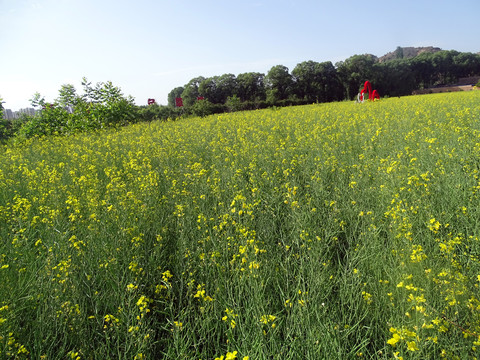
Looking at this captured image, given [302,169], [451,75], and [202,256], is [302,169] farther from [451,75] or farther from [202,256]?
[451,75]

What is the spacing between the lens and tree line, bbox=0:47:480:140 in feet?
36.7

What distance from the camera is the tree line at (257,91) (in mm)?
11172

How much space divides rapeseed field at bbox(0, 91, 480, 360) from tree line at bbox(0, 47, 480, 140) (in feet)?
26.0

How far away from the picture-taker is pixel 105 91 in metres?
11.7

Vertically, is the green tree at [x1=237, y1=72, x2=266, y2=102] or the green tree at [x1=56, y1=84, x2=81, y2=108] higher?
the green tree at [x1=237, y1=72, x2=266, y2=102]

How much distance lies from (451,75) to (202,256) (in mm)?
95589

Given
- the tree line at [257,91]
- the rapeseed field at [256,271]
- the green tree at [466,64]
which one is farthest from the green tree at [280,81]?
the green tree at [466,64]

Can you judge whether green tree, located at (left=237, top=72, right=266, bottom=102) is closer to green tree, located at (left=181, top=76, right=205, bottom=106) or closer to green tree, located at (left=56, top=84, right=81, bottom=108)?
green tree, located at (left=181, top=76, right=205, bottom=106)

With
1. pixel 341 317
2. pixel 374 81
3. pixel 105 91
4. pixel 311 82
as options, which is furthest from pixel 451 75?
pixel 341 317

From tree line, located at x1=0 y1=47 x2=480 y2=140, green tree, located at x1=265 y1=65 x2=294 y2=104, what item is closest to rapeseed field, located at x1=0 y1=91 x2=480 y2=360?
tree line, located at x1=0 y1=47 x2=480 y2=140

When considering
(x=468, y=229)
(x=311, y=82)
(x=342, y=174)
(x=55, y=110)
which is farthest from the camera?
(x=311, y=82)

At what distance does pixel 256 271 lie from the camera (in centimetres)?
178

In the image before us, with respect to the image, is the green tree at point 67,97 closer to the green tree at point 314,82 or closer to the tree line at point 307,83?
the tree line at point 307,83

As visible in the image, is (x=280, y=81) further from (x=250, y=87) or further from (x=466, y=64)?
(x=466, y=64)
